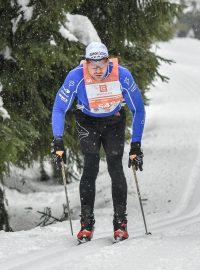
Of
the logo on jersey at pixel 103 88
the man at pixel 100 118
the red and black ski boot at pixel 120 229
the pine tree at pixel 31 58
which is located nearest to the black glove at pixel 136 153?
the man at pixel 100 118

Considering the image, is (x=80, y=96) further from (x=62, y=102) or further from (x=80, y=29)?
(x=80, y=29)

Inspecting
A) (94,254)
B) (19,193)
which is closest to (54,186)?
(19,193)

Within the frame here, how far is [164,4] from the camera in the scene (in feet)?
32.8

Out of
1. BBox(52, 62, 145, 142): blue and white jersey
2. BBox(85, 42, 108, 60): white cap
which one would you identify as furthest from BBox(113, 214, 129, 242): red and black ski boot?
BBox(85, 42, 108, 60): white cap

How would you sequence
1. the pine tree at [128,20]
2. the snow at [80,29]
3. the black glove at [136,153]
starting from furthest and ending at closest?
1. the pine tree at [128,20]
2. the snow at [80,29]
3. the black glove at [136,153]

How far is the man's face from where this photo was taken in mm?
5434

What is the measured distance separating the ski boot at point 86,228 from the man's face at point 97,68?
5.26ft

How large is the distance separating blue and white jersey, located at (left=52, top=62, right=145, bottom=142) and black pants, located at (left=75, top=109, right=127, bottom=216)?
4.2 inches

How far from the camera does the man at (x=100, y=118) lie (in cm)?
557

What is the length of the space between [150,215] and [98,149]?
3520 mm

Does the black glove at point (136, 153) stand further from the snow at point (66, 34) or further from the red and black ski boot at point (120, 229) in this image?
the snow at point (66, 34)

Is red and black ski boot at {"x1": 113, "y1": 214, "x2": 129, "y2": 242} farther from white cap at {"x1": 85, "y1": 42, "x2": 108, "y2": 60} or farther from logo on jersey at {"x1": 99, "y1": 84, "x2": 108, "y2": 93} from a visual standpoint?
white cap at {"x1": 85, "y1": 42, "x2": 108, "y2": 60}

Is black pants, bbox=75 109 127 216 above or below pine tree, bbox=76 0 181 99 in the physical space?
below

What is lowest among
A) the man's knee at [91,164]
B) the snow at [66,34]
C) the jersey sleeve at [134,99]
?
the man's knee at [91,164]
